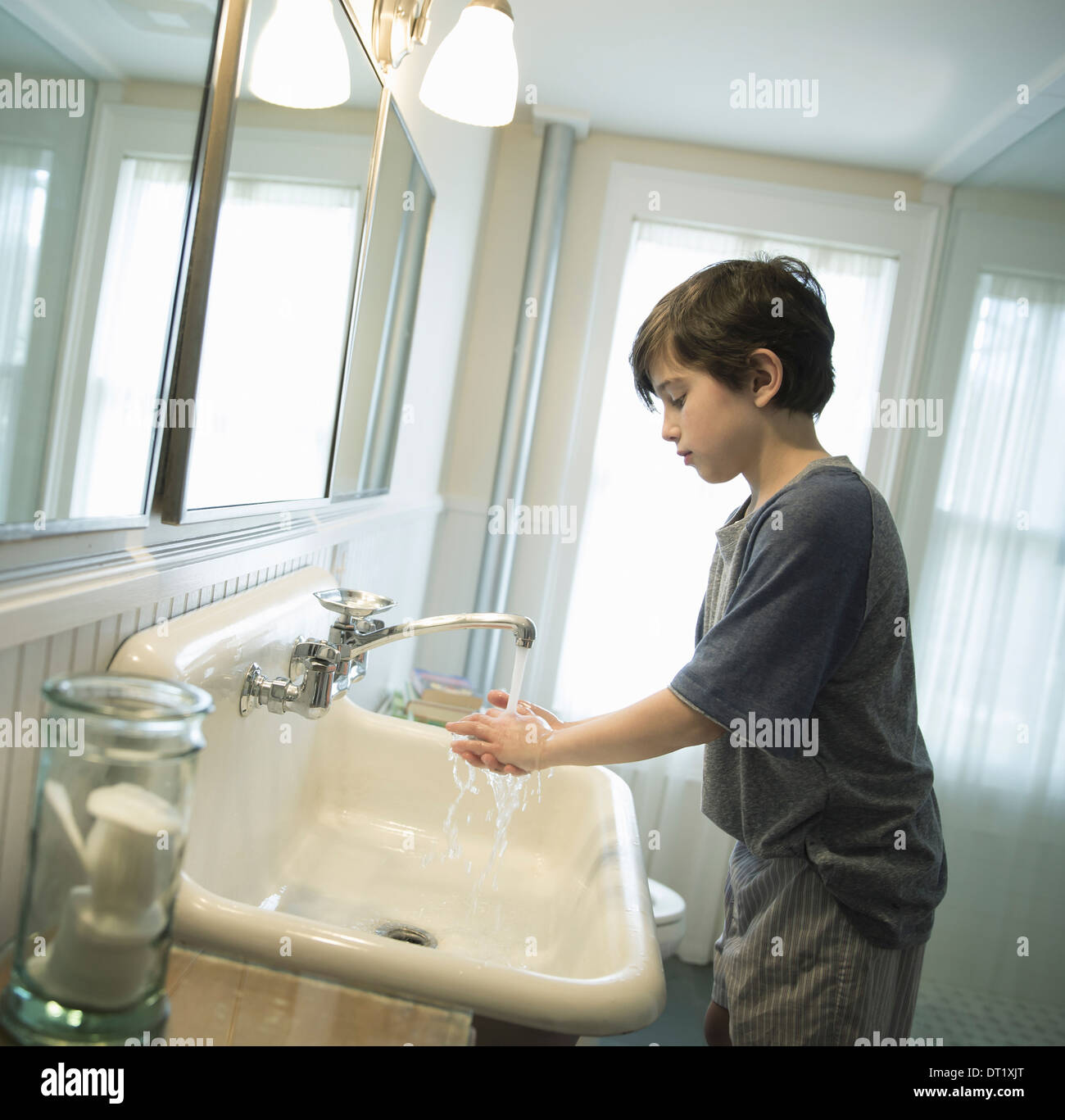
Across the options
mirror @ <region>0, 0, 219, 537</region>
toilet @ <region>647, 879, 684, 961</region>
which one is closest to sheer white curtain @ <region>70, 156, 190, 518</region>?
mirror @ <region>0, 0, 219, 537</region>

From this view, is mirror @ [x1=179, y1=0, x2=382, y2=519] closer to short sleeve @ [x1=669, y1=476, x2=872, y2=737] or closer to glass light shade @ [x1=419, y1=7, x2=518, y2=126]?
glass light shade @ [x1=419, y1=7, x2=518, y2=126]

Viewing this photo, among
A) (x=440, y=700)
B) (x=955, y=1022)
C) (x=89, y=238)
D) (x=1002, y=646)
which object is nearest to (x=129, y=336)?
(x=89, y=238)

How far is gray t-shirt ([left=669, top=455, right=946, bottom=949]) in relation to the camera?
2.55 ft

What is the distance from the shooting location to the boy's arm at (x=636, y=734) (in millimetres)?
810

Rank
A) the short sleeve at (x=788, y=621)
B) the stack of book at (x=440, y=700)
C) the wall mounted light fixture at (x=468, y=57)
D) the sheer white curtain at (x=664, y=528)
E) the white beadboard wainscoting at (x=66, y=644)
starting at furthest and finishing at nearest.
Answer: the sheer white curtain at (x=664, y=528) → the stack of book at (x=440, y=700) → the wall mounted light fixture at (x=468, y=57) → the short sleeve at (x=788, y=621) → the white beadboard wainscoting at (x=66, y=644)

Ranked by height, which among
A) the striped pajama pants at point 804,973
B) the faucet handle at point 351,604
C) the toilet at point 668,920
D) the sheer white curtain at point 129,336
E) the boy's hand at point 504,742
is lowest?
the toilet at point 668,920

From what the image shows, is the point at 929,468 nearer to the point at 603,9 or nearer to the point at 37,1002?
the point at 603,9

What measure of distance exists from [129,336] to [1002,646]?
2.15 meters

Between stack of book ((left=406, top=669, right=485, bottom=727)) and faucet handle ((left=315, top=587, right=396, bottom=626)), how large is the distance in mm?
721

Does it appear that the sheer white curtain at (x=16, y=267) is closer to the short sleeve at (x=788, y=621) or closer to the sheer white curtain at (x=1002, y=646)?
the short sleeve at (x=788, y=621)

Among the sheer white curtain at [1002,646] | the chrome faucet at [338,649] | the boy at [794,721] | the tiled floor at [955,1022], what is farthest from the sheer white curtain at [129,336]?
the sheer white curtain at [1002,646]

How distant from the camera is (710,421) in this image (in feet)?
3.09

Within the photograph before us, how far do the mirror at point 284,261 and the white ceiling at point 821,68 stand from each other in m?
0.66
